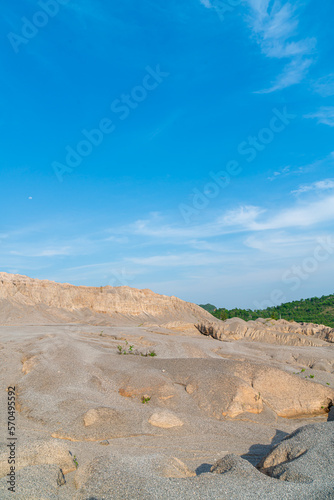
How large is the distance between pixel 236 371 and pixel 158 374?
2.60 metres

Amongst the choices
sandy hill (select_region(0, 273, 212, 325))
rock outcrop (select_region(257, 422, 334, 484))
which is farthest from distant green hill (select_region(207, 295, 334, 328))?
rock outcrop (select_region(257, 422, 334, 484))

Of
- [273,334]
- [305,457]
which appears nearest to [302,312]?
[273,334]

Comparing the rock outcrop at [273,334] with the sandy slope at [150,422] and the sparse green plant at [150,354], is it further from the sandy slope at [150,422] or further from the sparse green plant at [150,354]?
the sparse green plant at [150,354]

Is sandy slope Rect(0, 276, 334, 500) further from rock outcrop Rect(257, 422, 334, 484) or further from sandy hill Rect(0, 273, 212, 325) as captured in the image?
sandy hill Rect(0, 273, 212, 325)

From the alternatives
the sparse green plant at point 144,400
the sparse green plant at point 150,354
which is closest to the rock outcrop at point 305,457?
the sparse green plant at point 144,400

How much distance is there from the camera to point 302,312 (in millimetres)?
65125

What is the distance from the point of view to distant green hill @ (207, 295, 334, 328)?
56.5 meters

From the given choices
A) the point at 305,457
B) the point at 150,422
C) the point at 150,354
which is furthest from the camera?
the point at 150,354

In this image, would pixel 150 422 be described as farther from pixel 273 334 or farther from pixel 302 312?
pixel 302 312

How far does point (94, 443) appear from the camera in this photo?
7.23 meters

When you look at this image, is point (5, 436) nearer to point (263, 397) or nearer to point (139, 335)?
point (263, 397)

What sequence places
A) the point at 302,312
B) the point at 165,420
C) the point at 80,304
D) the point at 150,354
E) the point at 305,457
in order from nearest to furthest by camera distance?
the point at 305,457 < the point at 165,420 < the point at 150,354 < the point at 80,304 < the point at 302,312

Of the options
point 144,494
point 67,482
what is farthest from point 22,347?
point 144,494

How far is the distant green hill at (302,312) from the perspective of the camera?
5647cm
